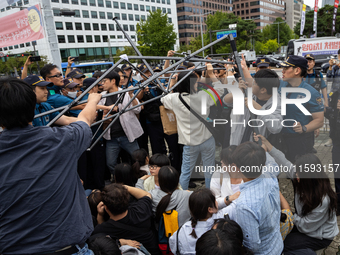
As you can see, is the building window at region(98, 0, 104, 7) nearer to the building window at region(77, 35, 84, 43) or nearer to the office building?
the office building

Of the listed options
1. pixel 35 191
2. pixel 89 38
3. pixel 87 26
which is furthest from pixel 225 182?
pixel 87 26

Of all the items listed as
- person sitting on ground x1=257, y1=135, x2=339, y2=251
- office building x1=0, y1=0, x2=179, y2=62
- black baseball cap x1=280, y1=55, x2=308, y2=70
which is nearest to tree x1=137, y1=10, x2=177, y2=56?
office building x1=0, y1=0, x2=179, y2=62

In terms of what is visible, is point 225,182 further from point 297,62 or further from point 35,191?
point 35,191

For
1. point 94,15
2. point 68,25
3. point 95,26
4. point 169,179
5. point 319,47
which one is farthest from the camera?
point 95,26

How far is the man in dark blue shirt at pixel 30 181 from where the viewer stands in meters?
1.53

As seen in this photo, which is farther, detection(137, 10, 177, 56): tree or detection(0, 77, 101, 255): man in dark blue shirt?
detection(137, 10, 177, 56): tree

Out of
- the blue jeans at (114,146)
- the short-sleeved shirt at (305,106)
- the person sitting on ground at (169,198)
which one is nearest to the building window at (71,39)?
the blue jeans at (114,146)

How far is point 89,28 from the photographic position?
62875 mm

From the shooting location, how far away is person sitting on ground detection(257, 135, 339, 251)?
2529mm

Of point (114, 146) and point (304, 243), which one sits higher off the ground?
point (114, 146)

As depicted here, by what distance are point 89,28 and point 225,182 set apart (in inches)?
2665

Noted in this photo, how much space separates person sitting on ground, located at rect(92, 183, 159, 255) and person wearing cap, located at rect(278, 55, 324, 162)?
2314 millimetres

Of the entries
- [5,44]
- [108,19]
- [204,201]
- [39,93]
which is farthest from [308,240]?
[108,19]

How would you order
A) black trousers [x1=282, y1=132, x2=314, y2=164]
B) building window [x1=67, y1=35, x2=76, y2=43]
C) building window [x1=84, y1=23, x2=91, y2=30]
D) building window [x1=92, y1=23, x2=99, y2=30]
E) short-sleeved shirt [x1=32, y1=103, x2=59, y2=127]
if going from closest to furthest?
short-sleeved shirt [x1=32, y1=103, x2=59, y2=127]
black trousers [x1=282, y1=132, x2=314, y2=164]
building window [x1=67, y1=35, x2=76, y2=43]
building window [x1=84, y1=23, x2=91, y2=30]
building window [x1=92, y1=23, x2=99, y2=30]
